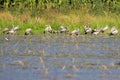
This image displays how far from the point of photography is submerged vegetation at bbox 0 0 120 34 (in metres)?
28.6

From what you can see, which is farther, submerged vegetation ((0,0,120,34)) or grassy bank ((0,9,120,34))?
submerged vegetation ((0,0,120,34))

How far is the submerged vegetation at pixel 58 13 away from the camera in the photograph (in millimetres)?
28641

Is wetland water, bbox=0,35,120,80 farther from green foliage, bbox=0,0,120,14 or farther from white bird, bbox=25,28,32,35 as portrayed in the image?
green foliage, bbox=0,0,120,14

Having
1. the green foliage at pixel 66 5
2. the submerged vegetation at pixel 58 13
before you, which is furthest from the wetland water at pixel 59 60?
the green foliage at pixel 66 5

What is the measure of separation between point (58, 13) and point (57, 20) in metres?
1.04

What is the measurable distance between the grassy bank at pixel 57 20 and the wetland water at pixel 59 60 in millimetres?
6476

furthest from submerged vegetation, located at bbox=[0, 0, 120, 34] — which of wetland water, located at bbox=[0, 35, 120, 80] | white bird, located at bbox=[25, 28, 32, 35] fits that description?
wetland water, located at bbox=[0, 35, 120, 80]

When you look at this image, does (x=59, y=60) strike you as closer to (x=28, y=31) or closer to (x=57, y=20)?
(x=28, y=31)

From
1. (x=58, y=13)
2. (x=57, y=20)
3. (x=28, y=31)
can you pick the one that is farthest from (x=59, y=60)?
(x=58, y=13)

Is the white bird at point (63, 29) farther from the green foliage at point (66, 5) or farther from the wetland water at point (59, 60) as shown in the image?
the wetland water at point (59, 60)

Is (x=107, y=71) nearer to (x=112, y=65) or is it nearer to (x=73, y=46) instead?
(x=112, y=65)

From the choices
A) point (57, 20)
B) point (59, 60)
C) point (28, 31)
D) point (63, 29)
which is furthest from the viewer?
point (57, 20)

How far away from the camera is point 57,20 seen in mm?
29078

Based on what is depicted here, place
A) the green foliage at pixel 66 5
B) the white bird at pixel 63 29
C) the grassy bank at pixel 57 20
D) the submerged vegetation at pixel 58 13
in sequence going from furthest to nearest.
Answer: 1. the green foliage at pixel 66 5
2. the submerged vegetation at pixel 58 13
3. the grassy bank at pixel 57 20
4. the white bird at pixel 63 29
